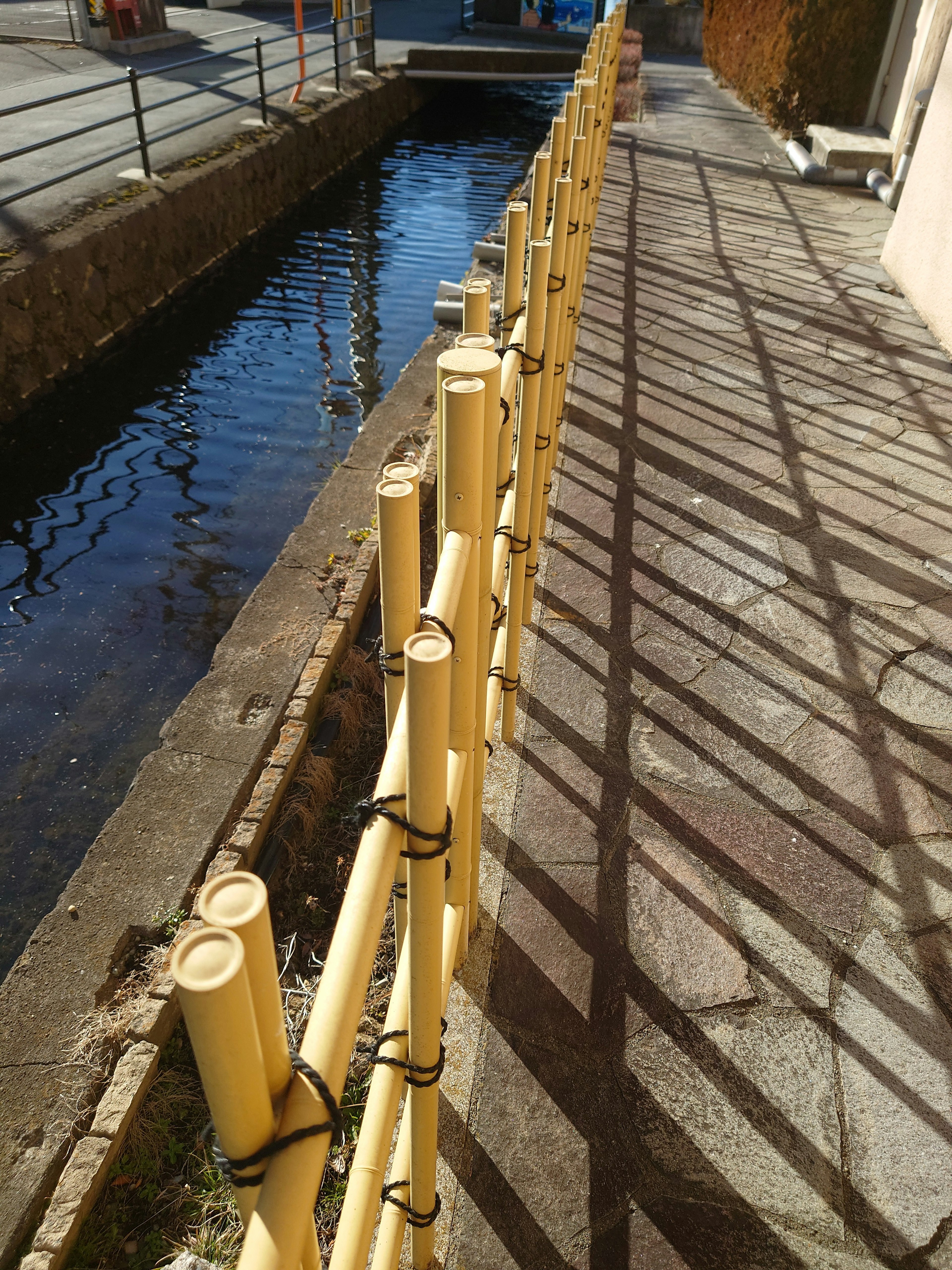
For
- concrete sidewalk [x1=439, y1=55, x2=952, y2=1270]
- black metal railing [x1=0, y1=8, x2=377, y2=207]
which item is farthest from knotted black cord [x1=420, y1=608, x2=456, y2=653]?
black metal railing [x1=0, y1=8, x2=377, y2=207]

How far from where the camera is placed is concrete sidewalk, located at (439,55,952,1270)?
1.74 metres

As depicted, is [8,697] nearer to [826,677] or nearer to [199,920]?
[199,920]

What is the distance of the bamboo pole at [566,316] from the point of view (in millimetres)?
3203

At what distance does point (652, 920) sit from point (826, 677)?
123cm

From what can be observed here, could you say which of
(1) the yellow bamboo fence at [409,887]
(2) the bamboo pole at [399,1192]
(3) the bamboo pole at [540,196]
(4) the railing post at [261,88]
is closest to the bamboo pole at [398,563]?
(1) the yellow bamboo fence at [409,887]

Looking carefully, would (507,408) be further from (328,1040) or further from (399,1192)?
(399,1192)

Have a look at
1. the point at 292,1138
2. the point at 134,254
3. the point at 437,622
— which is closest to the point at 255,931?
the point at 292,1138

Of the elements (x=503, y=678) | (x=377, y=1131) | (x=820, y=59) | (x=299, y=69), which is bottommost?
(x=503, y=678)

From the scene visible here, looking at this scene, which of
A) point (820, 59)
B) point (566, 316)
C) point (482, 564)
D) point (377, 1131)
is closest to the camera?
point (377, 1131)

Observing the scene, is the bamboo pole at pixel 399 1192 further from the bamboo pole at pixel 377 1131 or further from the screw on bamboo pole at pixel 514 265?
the screw on bamboo pole at pixel 514 265

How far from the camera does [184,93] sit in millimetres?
11781

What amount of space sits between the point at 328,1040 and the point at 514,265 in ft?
7.20

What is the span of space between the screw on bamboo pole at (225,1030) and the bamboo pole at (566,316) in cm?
246

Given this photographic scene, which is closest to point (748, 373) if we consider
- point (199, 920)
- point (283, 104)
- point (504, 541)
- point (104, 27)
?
point (504, 541)
